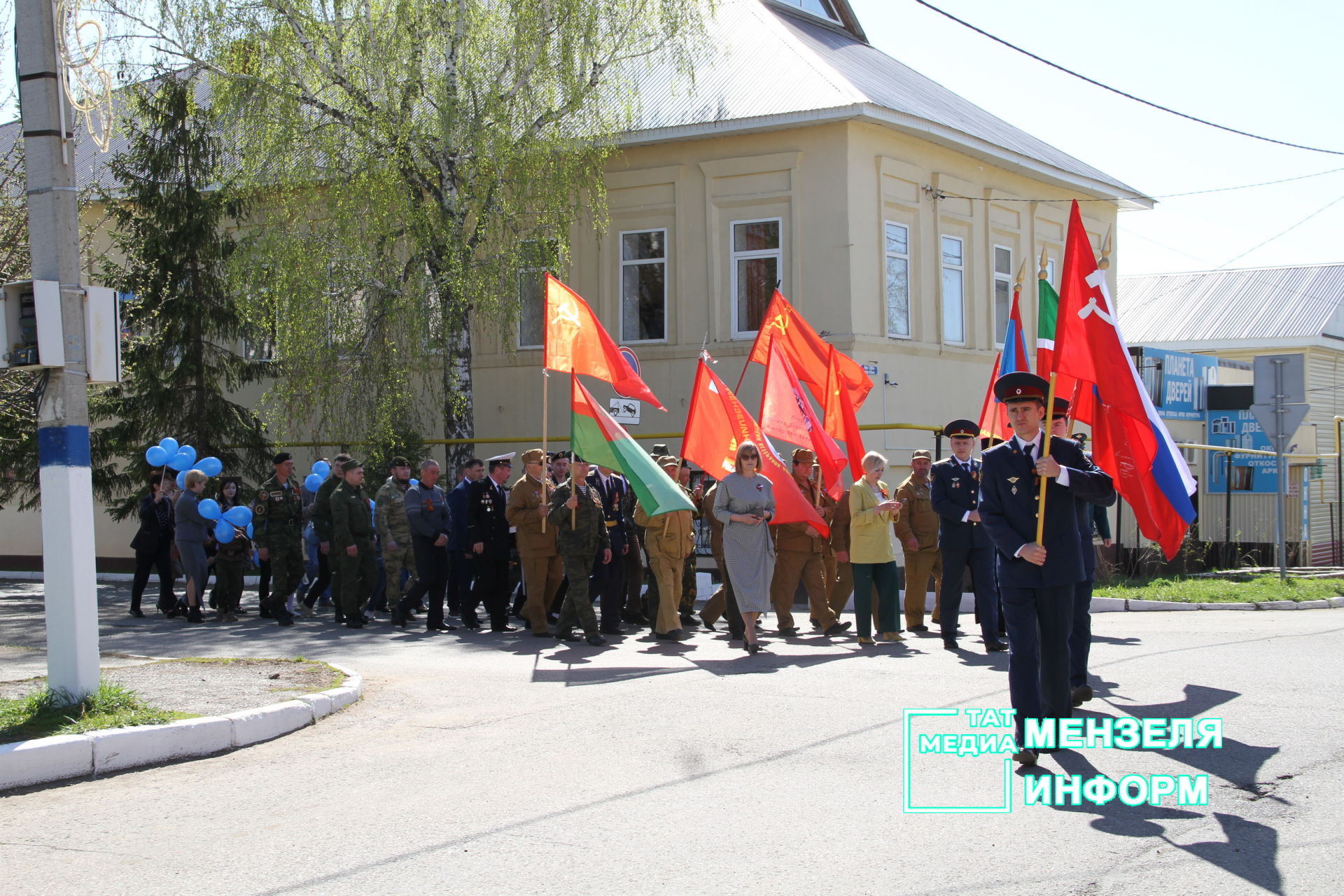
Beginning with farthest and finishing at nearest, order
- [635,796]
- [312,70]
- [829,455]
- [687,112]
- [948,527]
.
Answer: [687,112]
[312,70]
[829,455]
[948,527]
[635,796]

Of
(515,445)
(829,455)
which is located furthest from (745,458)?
(515,445)

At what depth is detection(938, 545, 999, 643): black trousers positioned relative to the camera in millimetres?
11344

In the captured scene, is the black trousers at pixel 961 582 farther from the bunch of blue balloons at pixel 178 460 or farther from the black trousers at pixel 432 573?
the bunch of blue balloons at pixel 178 460

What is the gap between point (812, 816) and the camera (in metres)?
5.76

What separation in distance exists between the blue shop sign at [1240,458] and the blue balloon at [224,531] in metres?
18.5

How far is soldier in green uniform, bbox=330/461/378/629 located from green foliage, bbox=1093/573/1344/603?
9.12 m

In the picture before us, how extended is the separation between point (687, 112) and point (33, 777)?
17057mm

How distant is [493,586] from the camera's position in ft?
45.7

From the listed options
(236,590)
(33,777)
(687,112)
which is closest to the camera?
(33,777)

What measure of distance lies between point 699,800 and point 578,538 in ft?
21.0

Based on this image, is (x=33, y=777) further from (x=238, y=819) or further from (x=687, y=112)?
(x=687, y=112)

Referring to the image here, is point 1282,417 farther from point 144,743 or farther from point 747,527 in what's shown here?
point 144,743

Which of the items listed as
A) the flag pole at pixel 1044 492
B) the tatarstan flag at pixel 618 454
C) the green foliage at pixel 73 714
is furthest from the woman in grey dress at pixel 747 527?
the green foliage at pixel 73 714

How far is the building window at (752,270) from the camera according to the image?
844 inches
